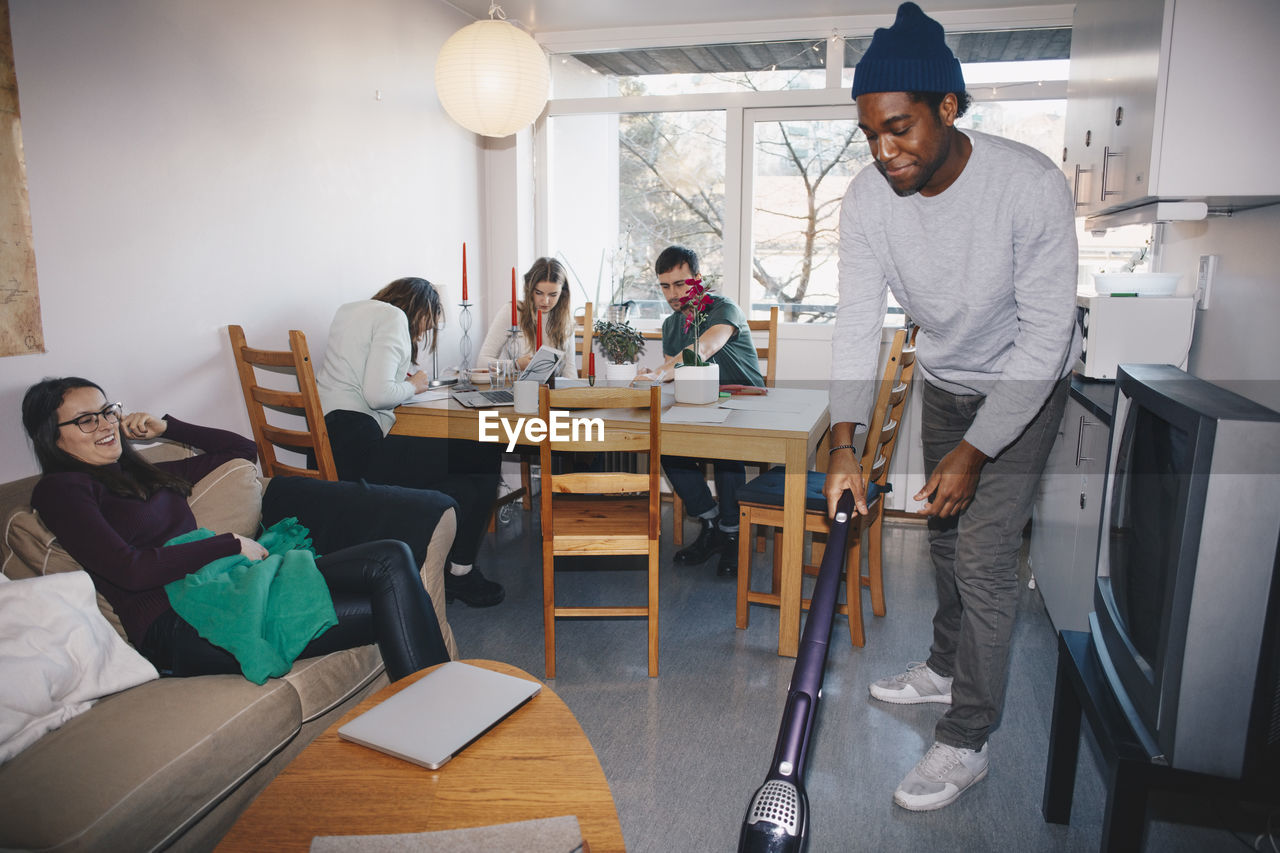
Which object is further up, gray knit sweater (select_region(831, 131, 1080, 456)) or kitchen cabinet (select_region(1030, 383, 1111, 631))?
gray knit sweater (select_region(831, 131, 1080, 456))

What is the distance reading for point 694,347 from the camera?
2.98m

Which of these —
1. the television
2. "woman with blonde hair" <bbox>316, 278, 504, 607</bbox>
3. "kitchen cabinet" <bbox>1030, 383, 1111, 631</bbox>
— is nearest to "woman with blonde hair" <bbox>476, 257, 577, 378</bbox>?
"woman with blonde hair" <bbox>316, 278, 504, 607</bbox>

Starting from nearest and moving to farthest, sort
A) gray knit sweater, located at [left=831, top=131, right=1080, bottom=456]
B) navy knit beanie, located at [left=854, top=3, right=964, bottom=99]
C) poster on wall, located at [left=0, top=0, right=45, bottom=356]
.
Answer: navy knit beanie, located at [left=854, top=3, right=964, bottom=99]
gray knit sweater, located at [left=831, top=131, right=1080, bottom=456]
poster on wall, located at [left=0, top=0, right=45, bottom=356]

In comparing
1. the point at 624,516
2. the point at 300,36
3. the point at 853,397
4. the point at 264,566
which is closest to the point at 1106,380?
the point at 853,397

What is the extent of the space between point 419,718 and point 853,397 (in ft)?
3.34

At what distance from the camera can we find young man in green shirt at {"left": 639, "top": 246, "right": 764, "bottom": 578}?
334 cm

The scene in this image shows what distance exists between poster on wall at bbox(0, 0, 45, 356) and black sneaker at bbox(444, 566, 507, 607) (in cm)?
148

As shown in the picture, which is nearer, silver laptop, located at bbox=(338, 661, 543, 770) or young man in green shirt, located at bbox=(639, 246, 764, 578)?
silver laptop, located at bbox=(338, 661, 543, 770)

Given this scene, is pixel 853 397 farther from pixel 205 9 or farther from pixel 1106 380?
pixel 205 9

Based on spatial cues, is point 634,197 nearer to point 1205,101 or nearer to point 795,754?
point 1205,101

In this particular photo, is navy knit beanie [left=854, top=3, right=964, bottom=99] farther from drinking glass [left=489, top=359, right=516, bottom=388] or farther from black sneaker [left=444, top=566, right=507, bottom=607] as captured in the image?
black sneaker [left=444, top=566, right=507, bottom=607]

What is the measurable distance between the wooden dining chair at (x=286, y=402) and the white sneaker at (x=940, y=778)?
1.86m

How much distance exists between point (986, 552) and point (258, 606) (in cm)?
150
